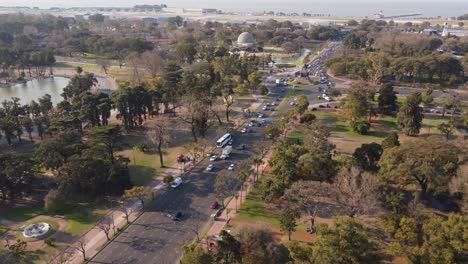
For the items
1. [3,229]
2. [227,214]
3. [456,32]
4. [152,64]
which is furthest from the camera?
Answer: [456,32]

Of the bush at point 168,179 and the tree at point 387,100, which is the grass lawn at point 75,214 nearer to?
the bush at point 168,179

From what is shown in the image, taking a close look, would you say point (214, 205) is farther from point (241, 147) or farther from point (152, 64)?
point (152, 64)

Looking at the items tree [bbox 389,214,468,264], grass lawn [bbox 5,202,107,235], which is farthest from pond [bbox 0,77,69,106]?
tree [bbox 389,214,468,264]

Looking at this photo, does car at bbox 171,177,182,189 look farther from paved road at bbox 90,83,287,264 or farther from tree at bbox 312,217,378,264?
tree at bbox 312,217,378,264

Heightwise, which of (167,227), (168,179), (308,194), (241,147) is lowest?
(167,227)

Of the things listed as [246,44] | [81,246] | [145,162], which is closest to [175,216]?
[81,246]

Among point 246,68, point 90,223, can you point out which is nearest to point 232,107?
point 246,68

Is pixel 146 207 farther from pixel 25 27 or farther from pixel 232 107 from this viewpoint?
pixel 25 27
